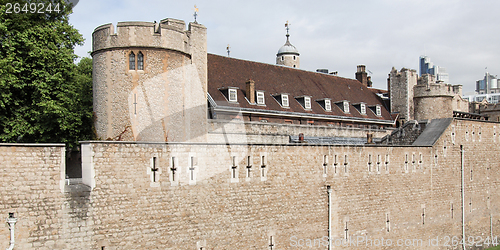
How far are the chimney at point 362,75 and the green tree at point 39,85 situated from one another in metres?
25.6

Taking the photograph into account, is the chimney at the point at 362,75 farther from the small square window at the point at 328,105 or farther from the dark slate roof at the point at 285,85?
the small square window at the point at 328,105

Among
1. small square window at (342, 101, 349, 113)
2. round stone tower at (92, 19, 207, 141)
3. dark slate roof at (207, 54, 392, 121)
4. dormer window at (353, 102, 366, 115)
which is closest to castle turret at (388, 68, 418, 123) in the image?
dark slate roof at (207, 54, 392, 121)

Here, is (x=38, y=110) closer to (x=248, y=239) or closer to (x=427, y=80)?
(x=248, y=239)

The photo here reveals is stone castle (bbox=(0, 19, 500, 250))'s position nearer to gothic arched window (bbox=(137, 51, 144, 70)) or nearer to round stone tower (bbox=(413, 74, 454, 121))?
gothic arched window (bbox=(137, 51, 144, 70))

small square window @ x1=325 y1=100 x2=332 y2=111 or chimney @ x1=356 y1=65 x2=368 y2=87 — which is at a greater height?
chimney @ x1=356 y1=65 x2=368 y2=87

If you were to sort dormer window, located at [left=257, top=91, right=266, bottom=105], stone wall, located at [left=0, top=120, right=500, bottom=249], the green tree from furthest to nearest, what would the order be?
1. dormer window, located at [left=257, top=91, right=266, bottom=105]
2. the green tree
3. stone wall, located at [left=0, top=120, right=500, bottom=249]

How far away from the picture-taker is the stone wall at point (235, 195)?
480 inches

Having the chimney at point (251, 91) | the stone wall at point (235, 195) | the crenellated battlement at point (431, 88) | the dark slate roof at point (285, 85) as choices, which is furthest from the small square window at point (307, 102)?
the crenellated battlement at point (431, 88)

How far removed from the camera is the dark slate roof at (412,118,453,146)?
1011 inches

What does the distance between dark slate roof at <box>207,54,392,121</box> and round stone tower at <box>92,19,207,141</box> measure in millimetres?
6676

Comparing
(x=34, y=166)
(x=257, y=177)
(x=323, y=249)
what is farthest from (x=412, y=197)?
(x=34, y=166)

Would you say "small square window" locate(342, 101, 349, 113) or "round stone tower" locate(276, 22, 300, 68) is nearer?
"small square window" locate(342, 101, 349, 113)

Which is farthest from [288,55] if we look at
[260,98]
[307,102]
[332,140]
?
[332,140]

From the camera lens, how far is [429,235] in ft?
81.8
